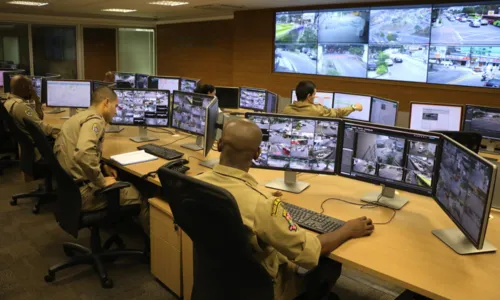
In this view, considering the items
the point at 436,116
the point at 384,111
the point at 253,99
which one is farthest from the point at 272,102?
the point at 436,116

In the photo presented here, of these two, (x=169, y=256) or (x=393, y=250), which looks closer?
(x=393, y=250)

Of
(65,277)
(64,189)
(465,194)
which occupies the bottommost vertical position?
(65,277)

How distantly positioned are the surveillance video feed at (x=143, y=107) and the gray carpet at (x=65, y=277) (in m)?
0.97

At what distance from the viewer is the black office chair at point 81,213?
2.65 meters

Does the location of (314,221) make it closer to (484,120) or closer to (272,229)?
(272,229)

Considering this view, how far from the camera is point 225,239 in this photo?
1517 millimetres

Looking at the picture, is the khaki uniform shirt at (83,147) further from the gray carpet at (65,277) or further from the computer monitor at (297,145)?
the computer monitor at (297,145)

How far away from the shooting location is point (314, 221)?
2068 mm

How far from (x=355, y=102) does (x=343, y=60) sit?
234cm

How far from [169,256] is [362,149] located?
4.39 ft

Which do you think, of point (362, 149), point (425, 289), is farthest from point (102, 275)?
point (425, 289)

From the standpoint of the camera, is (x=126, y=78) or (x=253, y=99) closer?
(x=253, y=99)

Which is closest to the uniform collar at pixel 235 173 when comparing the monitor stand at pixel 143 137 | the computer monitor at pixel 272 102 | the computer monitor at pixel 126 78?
the monitor stand at pixel 143 137

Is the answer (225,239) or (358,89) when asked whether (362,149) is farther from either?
(358,89)
